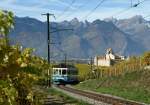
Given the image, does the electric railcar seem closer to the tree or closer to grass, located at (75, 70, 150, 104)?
grass, located at (75, 70, 150, 104)

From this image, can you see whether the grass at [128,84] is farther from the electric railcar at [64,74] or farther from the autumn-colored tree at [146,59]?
the electric railcar at [64,74]

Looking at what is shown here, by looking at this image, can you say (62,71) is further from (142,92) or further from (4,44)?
(4,44)

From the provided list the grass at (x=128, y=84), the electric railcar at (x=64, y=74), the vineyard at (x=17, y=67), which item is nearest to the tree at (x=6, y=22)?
the vineyard at (x=17, y=67)

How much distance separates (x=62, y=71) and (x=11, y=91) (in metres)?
70.5

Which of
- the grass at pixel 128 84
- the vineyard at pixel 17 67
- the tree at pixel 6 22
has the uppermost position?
the tree at pixel 6 22

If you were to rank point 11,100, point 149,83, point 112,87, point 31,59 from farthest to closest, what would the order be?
1. point 112,87
2. point 149,83
3. point 31,59
4. point 11,100

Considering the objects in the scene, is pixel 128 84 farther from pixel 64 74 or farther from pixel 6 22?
pixel 6 22

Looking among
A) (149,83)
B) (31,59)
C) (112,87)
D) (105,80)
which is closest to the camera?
(31,59)

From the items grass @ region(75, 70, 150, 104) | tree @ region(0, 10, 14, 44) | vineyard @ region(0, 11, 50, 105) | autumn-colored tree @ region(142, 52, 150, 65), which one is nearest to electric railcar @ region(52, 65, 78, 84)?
grass @ region(75, 70, 150, 104)

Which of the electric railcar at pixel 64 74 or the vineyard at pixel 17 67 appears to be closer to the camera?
the vineyard at pixel 17 67

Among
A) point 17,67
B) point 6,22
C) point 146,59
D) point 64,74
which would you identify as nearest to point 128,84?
point 146,59

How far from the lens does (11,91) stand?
7676 millimetres

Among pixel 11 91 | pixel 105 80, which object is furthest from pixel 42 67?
pixel 105 80

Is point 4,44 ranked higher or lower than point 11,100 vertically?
higher
